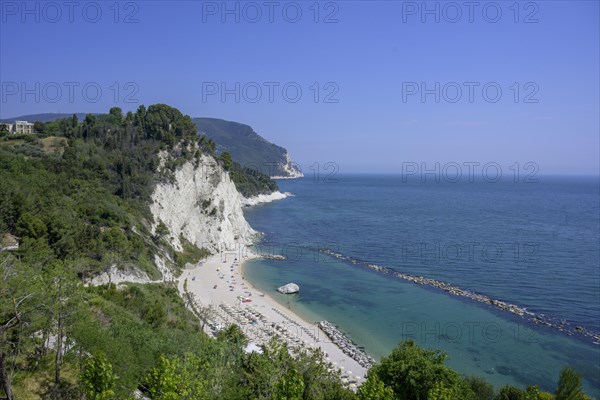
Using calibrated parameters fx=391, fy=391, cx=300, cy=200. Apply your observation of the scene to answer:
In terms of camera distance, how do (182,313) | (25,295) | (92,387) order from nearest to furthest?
(92,387), (25,295), (182,313)

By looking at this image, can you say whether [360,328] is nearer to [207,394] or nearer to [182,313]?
[182,313]

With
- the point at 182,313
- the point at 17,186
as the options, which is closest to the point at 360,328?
the point at 182,313

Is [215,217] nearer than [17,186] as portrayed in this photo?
No

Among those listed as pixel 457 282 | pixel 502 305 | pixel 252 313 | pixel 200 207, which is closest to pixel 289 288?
pixel 252 313

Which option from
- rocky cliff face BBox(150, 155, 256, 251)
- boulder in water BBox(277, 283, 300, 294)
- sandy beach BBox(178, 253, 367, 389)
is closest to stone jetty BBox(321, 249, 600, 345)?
boulder in water BBox(277, 283, 300, 294)

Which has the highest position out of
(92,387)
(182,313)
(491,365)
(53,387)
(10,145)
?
(10,145)

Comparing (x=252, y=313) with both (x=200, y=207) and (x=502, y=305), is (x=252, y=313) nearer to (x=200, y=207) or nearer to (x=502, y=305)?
(x=200, y=207)

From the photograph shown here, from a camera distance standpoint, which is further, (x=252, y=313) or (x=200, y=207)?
(x=200, y=207)

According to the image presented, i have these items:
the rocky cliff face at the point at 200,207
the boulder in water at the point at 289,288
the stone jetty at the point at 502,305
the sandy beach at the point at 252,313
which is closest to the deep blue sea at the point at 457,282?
the boulder in water at the point at 289,288

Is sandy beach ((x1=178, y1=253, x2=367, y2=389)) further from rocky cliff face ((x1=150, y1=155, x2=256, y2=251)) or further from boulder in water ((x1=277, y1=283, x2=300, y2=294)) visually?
rocky cliff face ((x1=150, y1=155, x2=256, y2=251))
